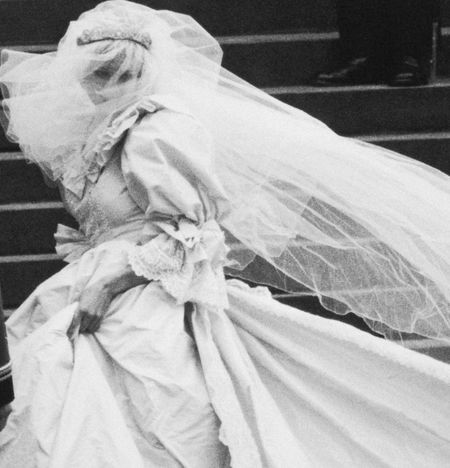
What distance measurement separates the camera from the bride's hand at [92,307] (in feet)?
15.7

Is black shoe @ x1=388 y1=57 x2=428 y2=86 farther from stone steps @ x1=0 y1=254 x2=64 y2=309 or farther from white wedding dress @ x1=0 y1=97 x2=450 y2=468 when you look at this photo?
white wedding dress @ x1=0 y1=97 x2=450 y2=468

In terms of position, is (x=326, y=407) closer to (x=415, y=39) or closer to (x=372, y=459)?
(x=372, y=459)

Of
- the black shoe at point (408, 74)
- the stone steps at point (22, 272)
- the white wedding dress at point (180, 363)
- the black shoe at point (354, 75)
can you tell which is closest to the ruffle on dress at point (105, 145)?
the white wedding dress at point (180, 363)

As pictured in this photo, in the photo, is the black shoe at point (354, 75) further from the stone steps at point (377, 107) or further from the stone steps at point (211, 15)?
the stone steps at point (211, 15)

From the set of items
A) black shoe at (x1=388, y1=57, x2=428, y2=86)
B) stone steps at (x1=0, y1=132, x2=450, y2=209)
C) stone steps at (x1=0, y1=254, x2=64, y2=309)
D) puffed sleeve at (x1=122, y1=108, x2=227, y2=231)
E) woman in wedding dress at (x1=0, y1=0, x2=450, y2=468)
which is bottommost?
stone steps at (x1=0, y1=254, x2=64, y2=309)

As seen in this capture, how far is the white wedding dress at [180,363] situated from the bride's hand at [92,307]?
3 cm

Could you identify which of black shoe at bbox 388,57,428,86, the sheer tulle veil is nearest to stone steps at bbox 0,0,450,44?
black shoe at bbox 388,57,428,86

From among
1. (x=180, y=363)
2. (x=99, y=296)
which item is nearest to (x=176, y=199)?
(x=99, y=296)

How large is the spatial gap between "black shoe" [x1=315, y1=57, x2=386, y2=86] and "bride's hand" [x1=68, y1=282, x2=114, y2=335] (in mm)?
3220

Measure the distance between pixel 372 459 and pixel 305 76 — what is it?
122 inches

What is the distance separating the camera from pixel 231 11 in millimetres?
7848

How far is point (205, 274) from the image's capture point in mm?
4867

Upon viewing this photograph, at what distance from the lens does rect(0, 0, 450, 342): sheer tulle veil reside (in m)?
5.02

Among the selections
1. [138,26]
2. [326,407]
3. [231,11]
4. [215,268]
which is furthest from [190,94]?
[231,11]
